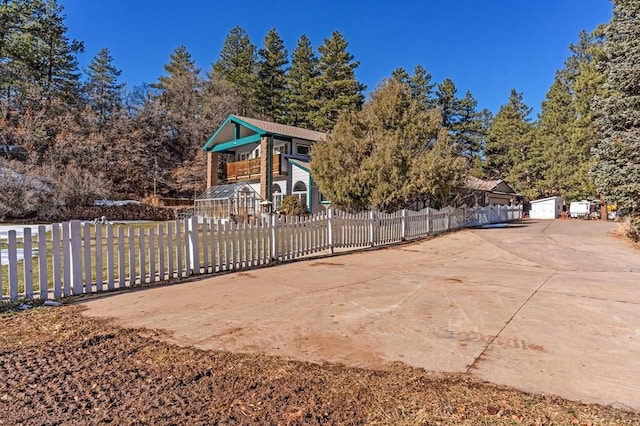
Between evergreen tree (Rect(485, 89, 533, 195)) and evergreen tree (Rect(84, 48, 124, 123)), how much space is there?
43101 mm

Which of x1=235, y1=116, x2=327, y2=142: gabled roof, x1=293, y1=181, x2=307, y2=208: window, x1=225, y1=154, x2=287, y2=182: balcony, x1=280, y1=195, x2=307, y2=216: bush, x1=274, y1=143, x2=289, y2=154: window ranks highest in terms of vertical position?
x1=235, y1=116, x2=327, y2=142: gabled roof

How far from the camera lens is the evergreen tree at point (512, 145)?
142ft

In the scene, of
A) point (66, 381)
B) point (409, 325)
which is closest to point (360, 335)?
point (409, 325)

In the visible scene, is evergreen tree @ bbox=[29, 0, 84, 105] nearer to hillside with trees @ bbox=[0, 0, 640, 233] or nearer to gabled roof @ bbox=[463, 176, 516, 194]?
hillside with trees @ bbox=[0, 0, 640, 233]

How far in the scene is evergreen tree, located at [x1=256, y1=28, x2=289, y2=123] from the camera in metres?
40.0

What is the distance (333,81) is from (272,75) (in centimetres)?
804

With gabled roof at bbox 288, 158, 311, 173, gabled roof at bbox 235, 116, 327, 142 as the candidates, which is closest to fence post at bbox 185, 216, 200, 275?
gabled roof at bbox 288, 158, 311, 173

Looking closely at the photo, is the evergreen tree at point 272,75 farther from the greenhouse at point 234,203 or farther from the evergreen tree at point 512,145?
the evergreen tree at point 512,145

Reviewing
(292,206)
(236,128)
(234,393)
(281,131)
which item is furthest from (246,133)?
(234,393)

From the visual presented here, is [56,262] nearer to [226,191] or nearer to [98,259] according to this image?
[98,259]

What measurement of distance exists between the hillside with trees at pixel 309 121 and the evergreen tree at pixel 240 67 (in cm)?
16

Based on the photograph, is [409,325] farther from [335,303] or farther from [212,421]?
[212,421]

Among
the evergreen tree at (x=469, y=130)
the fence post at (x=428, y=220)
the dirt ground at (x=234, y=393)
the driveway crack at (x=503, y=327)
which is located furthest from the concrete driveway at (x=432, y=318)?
the evergreen tree at (x=469, y=130)

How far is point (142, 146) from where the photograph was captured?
31.5 metres
